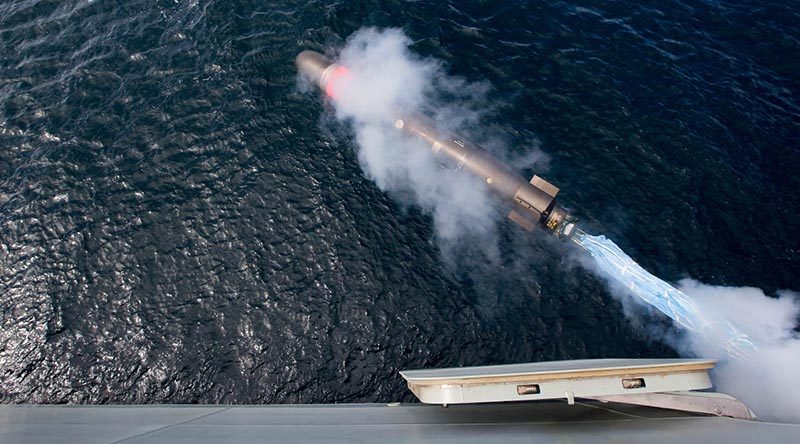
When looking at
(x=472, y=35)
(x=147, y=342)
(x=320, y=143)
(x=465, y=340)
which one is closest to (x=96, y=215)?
(x=147, y=342)

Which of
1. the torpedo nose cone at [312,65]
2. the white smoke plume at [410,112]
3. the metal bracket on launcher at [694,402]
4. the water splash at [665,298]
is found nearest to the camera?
the metal bracket on launcher at [694,402]

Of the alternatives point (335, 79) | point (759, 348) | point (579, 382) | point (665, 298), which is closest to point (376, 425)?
point (579, 382)

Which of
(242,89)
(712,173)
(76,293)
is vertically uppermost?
(242,89)

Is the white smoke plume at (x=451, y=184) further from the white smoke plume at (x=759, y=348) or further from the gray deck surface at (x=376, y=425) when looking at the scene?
the gray deck surface at (x=376, y=425)

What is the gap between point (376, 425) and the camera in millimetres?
22172

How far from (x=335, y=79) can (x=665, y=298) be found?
80.8ft

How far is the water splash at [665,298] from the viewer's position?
28.8 metres

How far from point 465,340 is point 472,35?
24.3 meters

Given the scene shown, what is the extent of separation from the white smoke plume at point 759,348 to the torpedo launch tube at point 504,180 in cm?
767

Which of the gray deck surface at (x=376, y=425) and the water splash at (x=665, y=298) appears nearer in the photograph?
the gray deck surface at (x=376, y=425)

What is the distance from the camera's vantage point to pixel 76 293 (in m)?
30.9

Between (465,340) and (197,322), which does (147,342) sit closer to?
(197,322)

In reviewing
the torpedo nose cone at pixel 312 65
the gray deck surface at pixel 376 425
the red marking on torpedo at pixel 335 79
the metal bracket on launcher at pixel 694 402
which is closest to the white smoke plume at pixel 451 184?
→ the red marking on torpedo at pixel 335 79

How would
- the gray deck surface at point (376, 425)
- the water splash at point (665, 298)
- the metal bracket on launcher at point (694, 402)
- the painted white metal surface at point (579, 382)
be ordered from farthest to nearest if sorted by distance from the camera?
the water splash at point (665, 298) → the metal bracket on launcher at point (694, 402) → the painted white metal surface at point (579, 382) → the gray deck surface at point (376, 425)
